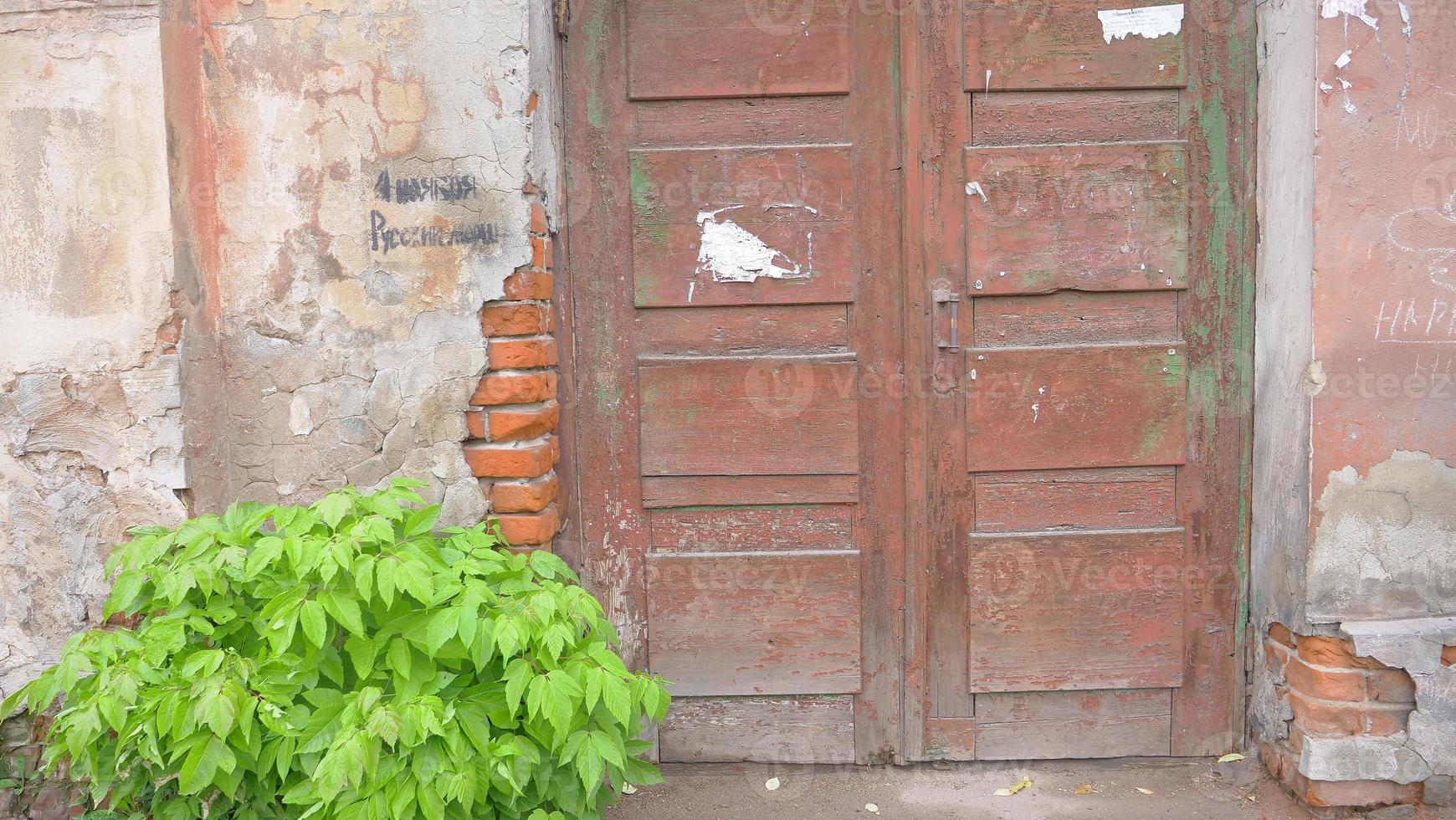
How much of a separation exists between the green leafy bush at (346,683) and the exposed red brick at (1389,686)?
1.85 m

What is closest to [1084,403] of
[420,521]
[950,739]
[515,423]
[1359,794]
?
[950,739]

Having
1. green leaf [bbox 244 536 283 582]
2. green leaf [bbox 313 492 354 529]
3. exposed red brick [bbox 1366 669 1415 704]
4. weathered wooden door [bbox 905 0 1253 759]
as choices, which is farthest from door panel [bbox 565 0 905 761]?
exposed red brick [bbox 1366 669 1415 704]

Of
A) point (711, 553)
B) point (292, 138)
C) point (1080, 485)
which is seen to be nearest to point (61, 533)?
point (292, 138)

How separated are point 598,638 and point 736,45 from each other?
5.41 ft

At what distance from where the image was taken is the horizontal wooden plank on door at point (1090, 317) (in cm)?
269

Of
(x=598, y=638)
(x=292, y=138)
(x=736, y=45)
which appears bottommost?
(x=598, y=638)

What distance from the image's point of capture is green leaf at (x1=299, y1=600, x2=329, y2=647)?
191 centimetres

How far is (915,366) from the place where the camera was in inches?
107

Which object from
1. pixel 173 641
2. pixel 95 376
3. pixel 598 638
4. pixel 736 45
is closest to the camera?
pixel 173 641

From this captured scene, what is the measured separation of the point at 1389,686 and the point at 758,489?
172 cm

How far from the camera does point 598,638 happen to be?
2158mm

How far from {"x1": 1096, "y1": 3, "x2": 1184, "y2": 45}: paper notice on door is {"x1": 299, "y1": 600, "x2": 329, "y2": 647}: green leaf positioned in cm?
247

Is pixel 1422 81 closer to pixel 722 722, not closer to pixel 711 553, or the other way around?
pixel 711 553

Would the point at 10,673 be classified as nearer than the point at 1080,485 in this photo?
Yes
